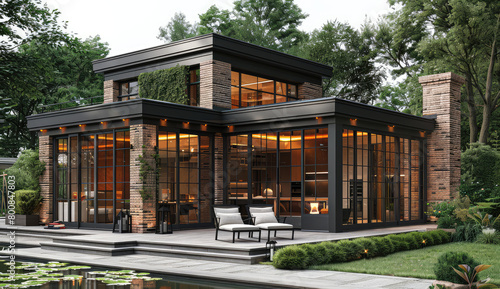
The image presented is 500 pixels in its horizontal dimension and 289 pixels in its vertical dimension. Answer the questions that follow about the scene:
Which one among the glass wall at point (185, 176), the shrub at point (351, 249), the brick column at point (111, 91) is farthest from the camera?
the brick column at point (111, 91)

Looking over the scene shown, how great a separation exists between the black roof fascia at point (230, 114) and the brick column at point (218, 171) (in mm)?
722

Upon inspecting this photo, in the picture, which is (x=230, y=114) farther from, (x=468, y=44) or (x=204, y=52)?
(x=468, y=44)

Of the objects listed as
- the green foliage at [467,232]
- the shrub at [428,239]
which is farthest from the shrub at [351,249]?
the green foliage at [467,232]

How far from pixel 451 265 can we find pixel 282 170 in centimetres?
991

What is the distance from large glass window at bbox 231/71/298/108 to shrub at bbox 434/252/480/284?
13.2 meters

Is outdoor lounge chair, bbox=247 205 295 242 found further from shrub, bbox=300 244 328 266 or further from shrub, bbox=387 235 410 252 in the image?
shrub, bbox=300 244 328 266

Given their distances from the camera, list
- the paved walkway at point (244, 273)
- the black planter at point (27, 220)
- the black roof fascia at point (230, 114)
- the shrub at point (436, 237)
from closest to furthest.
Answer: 1. the paved walkway at point (244, 273)
2. the shrub at point (436, 237)
3. the black roof fascia at point (230, 114)
4. the black planter at point (27, 220)

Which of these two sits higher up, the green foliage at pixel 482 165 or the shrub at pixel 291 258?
the green foliage at pixel 482 165

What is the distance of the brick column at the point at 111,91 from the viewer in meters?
21.8

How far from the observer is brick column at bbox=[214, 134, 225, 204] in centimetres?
1773

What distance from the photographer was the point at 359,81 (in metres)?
36.2

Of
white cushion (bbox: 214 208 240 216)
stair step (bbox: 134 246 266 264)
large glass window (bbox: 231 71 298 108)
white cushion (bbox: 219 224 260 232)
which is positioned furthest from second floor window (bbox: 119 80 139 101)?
white cushion (bbox: 219 224 260 232)

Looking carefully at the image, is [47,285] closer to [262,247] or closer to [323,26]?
[262,247]

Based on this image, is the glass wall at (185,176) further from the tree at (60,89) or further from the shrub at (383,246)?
the tree at (60,89)
